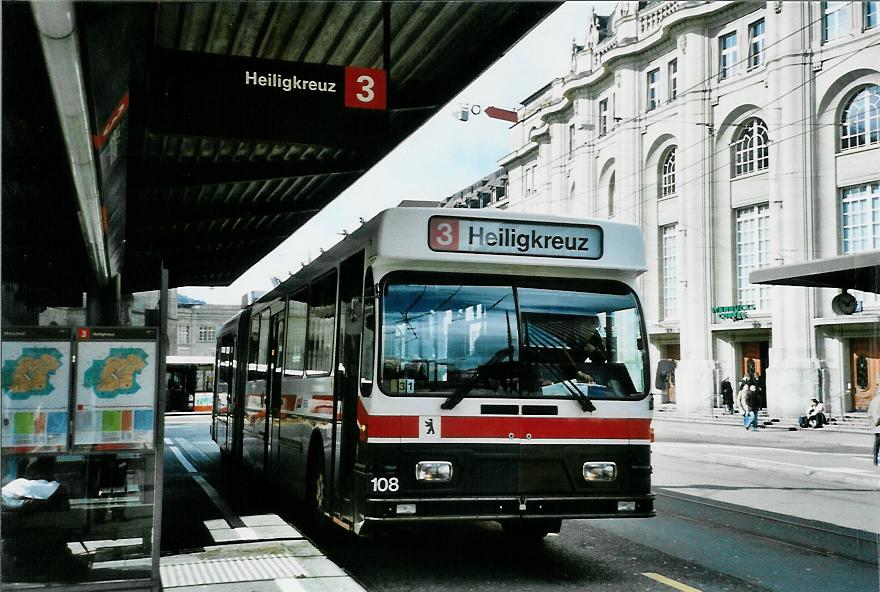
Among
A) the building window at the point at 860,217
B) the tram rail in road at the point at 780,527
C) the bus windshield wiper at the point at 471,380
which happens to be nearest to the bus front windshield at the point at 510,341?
the bus windshield wiper at the point at 471,380

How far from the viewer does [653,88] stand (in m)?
38.9

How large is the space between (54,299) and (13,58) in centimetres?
340

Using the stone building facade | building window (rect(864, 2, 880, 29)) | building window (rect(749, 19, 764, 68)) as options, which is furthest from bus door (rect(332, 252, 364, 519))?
building window (rect(749, 19, 764, 68))

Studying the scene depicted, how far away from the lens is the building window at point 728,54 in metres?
34.7

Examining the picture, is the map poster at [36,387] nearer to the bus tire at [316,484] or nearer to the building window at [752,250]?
the bus tire at [316,484]

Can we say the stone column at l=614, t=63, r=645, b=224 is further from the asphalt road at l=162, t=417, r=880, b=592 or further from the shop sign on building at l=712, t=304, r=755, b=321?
the asphalt road at l=162, t=417, r=880, b=592

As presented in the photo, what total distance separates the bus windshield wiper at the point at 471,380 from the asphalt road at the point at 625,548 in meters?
1.45

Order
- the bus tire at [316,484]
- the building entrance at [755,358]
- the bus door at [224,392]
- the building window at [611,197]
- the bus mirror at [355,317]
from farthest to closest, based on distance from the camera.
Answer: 1. the building window at [611,197]
2. the building entrance at [755,358]
3. the bus door at [224,392]
4. the bus tire at [316,484]
5. the bus mirror at [355,317]

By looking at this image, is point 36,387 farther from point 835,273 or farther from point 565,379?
point 835,273

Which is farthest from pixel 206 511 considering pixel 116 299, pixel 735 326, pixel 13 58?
pixel 735 326

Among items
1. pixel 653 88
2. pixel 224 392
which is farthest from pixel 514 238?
pixel 653 88

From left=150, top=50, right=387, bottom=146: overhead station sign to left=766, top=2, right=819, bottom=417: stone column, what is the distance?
2348 centimetres

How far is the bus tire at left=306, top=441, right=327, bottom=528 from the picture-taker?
8992 millimetres

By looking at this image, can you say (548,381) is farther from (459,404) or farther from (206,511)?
(206,511)
